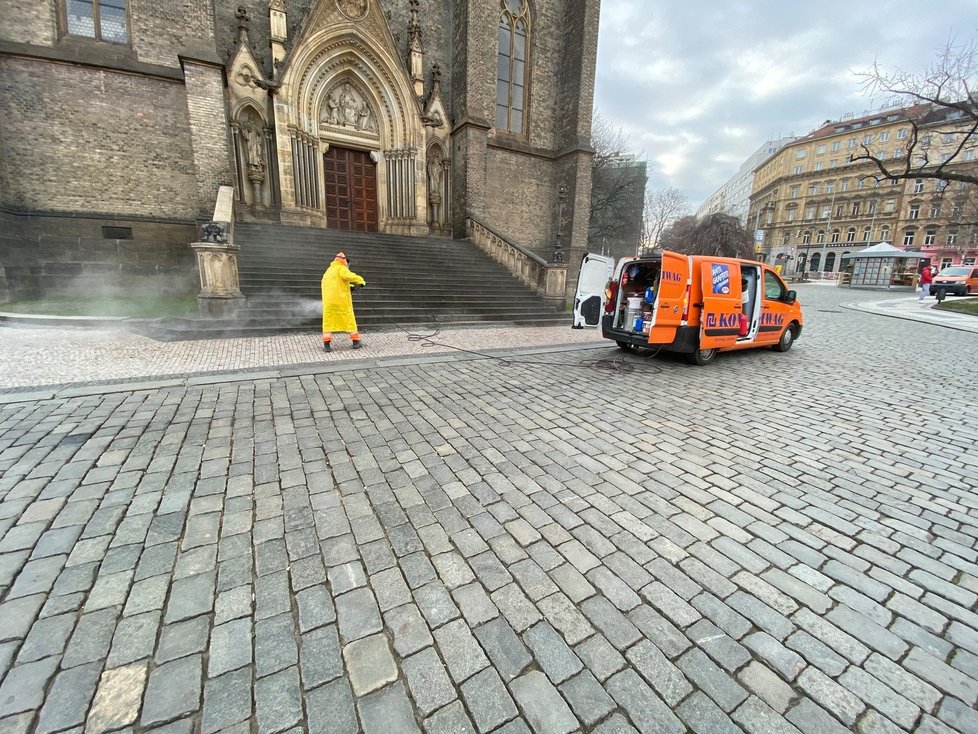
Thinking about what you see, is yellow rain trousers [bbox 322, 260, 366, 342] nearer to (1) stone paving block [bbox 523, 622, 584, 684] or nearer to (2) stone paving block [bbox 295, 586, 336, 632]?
(2) stone paving block [bbox 295, 586, 336, 632]

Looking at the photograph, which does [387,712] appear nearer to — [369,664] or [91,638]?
[369,664]

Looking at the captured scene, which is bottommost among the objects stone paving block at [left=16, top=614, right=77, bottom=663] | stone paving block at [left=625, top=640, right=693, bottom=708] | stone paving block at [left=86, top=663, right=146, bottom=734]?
stone paving block at [left=625, top=640, right=693, bottom=708]

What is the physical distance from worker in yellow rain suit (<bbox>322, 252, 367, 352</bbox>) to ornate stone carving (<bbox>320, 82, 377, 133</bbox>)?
11757 millimetres

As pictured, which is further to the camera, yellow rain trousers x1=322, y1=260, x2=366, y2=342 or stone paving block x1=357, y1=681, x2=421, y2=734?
yellow rain trousers x1=322, y1=260, x2=366, y2=342

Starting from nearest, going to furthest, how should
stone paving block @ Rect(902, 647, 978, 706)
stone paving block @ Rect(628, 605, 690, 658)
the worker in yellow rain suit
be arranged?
stone paving block @ Rect(902, 647, 978, 706), stone paving block @ Rect(628, 605, 690, 658), the worker in yellow rain suit

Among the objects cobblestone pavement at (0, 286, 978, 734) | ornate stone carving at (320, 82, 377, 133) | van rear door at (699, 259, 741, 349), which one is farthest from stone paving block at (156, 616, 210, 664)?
ornate stone carving at (320, 82, 377, 133)

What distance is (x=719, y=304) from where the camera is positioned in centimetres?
724

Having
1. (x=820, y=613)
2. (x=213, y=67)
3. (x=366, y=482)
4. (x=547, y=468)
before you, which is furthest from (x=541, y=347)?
(x=213, y=67)

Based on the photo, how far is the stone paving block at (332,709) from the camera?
1489 millimetres

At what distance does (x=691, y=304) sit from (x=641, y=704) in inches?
255

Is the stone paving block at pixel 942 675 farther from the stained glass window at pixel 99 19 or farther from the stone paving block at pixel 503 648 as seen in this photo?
the stained glass window at pixel 99 19

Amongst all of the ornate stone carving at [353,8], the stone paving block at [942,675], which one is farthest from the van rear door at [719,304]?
the ornate stone carving at [353,8]

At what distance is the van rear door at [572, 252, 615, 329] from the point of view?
27.1 ft

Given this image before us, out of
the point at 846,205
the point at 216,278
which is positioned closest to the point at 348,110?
the point at 216,278
